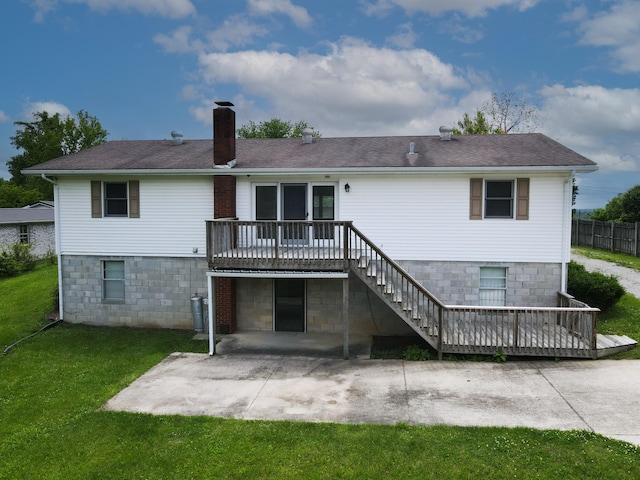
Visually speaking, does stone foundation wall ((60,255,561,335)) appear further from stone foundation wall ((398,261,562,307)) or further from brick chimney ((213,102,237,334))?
brick chimney ((213,102,237,334))

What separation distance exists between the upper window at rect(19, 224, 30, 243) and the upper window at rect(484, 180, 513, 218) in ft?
87.9

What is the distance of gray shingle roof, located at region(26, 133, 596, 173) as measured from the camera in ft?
39.8

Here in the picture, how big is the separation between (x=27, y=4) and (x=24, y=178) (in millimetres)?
47530

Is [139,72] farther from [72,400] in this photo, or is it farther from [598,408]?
[598,408]

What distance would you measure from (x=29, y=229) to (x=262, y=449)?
27.3 metres

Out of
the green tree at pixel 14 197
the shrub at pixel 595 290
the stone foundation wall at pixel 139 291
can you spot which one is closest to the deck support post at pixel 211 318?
the stone foundation wall at pixel 139 291

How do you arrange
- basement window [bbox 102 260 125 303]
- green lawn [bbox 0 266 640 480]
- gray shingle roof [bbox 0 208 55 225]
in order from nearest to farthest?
green lawn [bbox 0 266 640 480]
basement window [bbox 102 260 125 303]
gray shingle roof [bbox 0 208 55 225]

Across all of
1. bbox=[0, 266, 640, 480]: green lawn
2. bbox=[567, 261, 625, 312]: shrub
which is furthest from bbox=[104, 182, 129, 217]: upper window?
bbox=[567, 261, 625, 312]: shrub

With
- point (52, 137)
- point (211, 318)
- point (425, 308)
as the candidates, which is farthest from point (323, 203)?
point (52, 137)

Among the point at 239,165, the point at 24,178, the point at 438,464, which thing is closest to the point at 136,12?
the point at 239,165

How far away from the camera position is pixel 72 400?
8664 mm

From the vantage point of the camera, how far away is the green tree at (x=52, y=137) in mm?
54031

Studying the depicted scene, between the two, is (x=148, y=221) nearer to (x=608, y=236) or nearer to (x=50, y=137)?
(x=608, y=236)

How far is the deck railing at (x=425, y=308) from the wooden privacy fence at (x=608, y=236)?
17.0m
